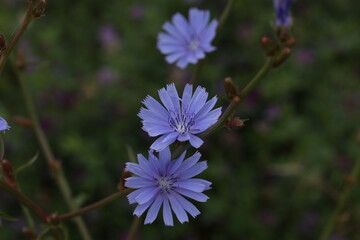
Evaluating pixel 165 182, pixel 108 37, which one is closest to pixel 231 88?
pixel 165 182

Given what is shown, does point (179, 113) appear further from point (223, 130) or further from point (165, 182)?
point (223, 130)

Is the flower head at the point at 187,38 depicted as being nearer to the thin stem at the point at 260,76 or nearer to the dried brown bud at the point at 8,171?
the thin stem at the point at 260,76

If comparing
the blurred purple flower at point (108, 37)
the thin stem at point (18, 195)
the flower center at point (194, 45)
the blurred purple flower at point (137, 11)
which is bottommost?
the thin stem at point (18, 195)

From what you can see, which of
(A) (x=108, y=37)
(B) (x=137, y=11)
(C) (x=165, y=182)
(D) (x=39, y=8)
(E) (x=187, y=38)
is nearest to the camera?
(C) (x=165, y=182)

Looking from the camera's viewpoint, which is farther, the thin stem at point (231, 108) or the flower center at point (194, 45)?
the flower center at point (194, 45)

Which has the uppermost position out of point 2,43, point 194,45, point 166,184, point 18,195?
point 194,45

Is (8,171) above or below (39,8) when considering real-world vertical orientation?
below

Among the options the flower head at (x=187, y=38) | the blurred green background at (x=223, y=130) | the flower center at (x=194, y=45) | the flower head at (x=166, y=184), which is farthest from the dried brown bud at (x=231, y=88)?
the blurred green background at (x=223, y=130)
